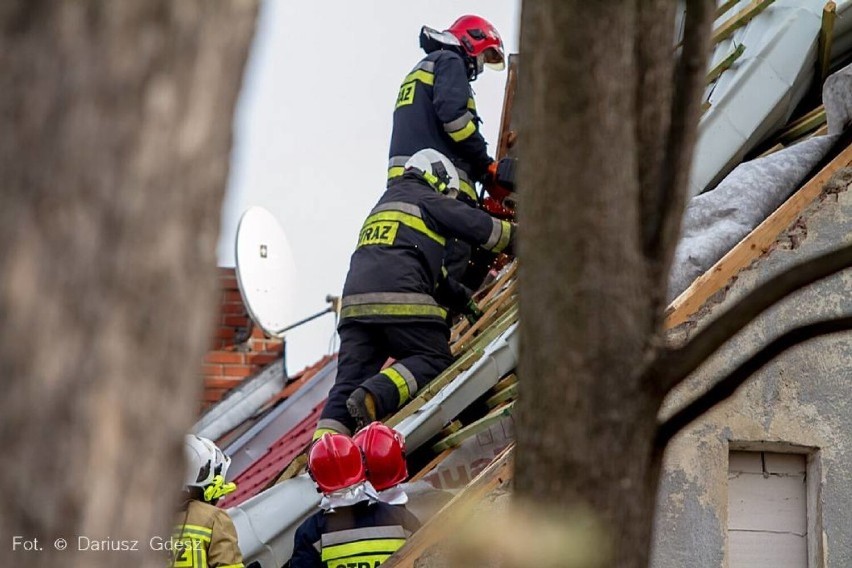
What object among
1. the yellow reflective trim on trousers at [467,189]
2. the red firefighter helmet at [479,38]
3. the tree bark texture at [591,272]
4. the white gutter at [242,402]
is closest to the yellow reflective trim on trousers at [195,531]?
the yellow reflective trim on trousers at [467,189]

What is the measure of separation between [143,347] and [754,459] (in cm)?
467

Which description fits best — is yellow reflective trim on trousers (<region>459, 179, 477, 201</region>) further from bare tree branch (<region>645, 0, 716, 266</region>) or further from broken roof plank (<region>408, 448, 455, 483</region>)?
bare tree branch (<region>645, 0, 716, 266</region>)

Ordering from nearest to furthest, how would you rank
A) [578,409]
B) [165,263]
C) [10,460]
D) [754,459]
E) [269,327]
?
[10,460] → [165,263] → [578,409] → [754,459] → [269,327]

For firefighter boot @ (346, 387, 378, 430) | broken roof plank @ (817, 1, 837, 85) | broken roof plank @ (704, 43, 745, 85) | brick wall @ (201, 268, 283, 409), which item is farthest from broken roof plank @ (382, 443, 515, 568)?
brick wall @ (201, 268, 283, 409)

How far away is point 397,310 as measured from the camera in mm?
7203

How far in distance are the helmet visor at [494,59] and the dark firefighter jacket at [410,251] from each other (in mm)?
1265

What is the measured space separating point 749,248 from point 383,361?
2.19 metres

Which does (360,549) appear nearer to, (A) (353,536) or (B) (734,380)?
(A) (353,536)

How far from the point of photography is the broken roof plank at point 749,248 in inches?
233

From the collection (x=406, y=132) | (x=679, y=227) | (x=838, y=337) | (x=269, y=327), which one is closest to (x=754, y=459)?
(x=838, y=337)

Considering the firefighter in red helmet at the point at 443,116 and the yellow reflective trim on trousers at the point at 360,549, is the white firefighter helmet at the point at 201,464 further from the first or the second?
the firefighter in red helmet at the point at 443,116

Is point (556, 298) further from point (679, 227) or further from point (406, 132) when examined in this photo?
point (406, 132)

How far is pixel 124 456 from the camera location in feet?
5.47

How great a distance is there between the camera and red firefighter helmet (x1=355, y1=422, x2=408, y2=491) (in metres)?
5.92
